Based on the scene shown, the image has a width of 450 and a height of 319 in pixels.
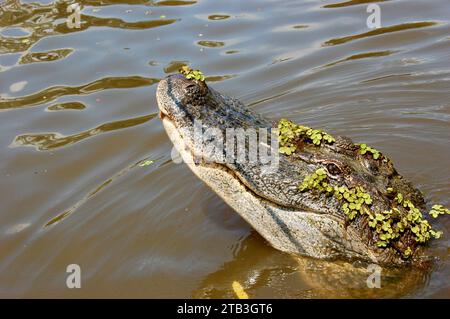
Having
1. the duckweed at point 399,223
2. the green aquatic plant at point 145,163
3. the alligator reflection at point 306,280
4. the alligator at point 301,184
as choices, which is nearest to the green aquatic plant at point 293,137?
the alligator at point 301,184

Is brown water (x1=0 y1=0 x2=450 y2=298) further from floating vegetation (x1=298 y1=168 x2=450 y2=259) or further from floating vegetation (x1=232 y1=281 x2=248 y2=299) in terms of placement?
floating vegetation (x1=298 y1=168 x2=450 y2=259)

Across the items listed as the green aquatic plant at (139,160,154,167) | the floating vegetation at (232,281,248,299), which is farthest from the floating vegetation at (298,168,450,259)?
the green aquatic plant at (139,160,154,167)

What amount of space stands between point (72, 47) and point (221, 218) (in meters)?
4.85

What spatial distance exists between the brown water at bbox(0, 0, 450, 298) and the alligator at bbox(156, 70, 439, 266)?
26 centimetres

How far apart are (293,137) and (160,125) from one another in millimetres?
2906

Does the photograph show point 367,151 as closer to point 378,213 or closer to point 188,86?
point 378,213

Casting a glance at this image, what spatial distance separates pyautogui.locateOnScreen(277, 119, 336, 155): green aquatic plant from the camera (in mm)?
4398

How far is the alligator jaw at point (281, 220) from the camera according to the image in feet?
13.9

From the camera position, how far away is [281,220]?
4430 mm

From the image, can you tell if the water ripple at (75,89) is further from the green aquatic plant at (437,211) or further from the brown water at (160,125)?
the green aquatic plant at (437,211)

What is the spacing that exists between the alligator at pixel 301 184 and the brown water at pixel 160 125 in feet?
0.87

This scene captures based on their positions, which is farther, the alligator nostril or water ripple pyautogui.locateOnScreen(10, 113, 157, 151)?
water ripple pyautogui.locateOnScreen(10, 113, 157, 151)
